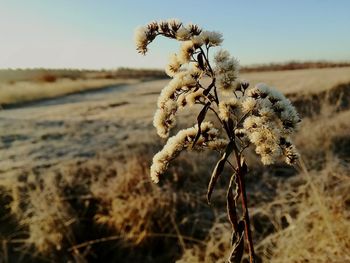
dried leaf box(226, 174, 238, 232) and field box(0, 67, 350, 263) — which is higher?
dried leaf box(226, 174, 238, 232)

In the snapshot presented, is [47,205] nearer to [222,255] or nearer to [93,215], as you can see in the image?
[93,215]

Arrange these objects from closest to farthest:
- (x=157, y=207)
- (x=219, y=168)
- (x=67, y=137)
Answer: (x=219, y=168) < (x=157, y=207) < (x=67, y=137)

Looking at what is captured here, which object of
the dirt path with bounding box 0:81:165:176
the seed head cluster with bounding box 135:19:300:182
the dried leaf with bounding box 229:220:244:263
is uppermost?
the seed head cluster with bounding box 135:19:300:182

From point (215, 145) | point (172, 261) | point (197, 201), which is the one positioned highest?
point (215, 145)

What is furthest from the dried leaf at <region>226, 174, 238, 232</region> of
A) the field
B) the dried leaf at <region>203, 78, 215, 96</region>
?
the field

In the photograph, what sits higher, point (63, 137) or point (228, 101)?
point (228, 101)

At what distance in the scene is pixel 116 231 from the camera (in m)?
4.43

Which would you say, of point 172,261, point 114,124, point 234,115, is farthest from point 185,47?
point 114,124

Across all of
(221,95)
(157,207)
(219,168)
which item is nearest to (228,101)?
(221,95)

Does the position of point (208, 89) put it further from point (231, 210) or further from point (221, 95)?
point (231, 210)

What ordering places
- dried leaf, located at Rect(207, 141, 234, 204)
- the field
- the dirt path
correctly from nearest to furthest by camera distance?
dried leaf, located at Rect(207, 141, 234, 204) < the field < the dirt path

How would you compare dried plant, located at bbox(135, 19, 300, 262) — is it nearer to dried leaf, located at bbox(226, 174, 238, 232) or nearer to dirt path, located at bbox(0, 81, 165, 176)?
dried leaf, located at bbox(226, 174, 238, 232)

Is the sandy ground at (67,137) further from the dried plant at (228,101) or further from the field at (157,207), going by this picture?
the dried plant at (228,101)

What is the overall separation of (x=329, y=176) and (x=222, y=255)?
123 centimetres
